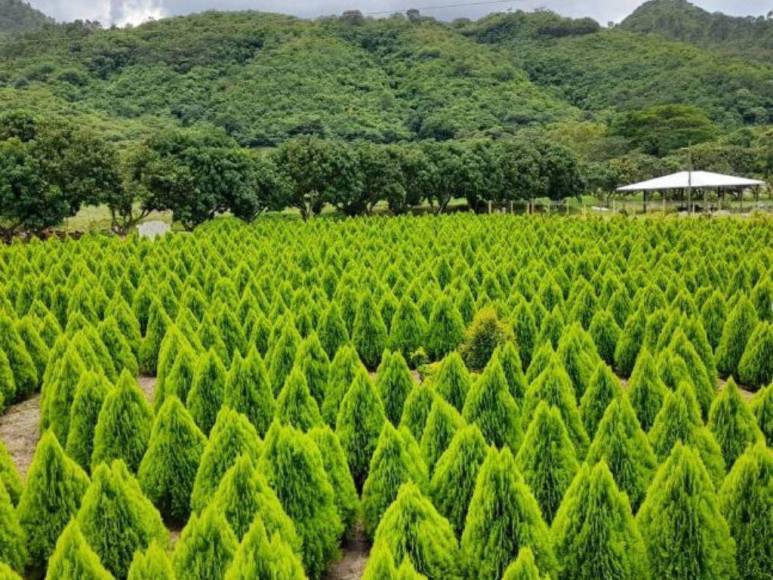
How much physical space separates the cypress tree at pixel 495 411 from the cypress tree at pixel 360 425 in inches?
40.0

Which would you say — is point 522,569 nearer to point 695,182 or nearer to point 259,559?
point 259,559

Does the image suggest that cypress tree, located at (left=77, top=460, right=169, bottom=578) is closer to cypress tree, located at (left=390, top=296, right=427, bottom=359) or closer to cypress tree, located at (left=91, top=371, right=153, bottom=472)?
cypress tree, located at (left=91, top=371, right=153, bottom=472)

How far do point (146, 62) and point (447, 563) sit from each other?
93227 millimetres

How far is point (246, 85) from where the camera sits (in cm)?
8281

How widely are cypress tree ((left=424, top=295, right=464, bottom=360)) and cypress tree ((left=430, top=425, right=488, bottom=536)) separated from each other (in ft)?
23.2

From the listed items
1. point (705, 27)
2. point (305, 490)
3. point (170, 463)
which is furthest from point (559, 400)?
point (705, 27)

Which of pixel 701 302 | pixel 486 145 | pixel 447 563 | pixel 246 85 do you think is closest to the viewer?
pixel 447 563

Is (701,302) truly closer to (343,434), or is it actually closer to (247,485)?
(343,434)

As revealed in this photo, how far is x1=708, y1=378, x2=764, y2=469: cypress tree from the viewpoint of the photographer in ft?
24.5

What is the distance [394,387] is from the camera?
9.09 meters

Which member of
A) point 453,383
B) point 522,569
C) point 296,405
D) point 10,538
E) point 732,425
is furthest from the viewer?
point 453,383

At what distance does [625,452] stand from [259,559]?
381cm

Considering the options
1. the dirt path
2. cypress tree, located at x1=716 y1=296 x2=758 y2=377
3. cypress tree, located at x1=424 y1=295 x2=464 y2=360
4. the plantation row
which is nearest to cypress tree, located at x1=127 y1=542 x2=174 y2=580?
the plantation row

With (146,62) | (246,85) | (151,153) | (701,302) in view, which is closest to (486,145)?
(151,153)
